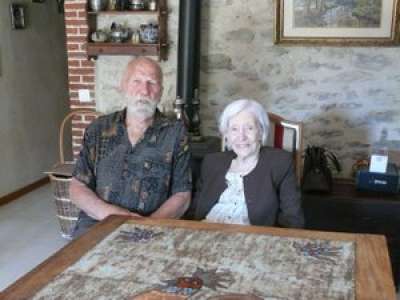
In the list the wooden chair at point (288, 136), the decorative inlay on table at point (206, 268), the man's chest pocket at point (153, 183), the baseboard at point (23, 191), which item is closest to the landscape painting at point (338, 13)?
the wooden chair at point (288, 136)

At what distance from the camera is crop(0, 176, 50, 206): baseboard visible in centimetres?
462

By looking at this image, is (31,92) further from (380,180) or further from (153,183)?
(380,180)

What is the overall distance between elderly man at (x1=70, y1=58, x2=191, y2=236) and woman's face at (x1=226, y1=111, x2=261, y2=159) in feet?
0.76

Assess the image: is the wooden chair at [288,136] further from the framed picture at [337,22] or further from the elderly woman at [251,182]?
the framed picture at [337,22]

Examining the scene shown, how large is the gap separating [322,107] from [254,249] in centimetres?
229

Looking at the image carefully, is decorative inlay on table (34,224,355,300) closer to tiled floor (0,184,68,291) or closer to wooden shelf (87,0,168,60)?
tiled floor (0,184,68,291)

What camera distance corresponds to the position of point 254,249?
1.56 m

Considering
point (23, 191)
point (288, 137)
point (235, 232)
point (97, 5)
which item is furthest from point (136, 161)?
point (23, 191)

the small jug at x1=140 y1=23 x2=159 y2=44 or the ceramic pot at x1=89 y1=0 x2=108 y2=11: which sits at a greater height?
the ceramic pot at x1=89 y1=0 x2=108 y2=11

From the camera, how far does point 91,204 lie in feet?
6.96

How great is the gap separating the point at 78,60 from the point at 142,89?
2.11m

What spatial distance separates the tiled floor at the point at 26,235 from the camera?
3287 millimetres

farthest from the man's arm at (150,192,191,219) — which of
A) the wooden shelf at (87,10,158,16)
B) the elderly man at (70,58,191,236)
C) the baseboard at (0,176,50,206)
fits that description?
the baseboard at (0,176,50,206)

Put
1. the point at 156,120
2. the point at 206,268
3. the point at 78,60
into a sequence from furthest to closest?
the point at 78,60
the point at 156,120
the point at 206,268
